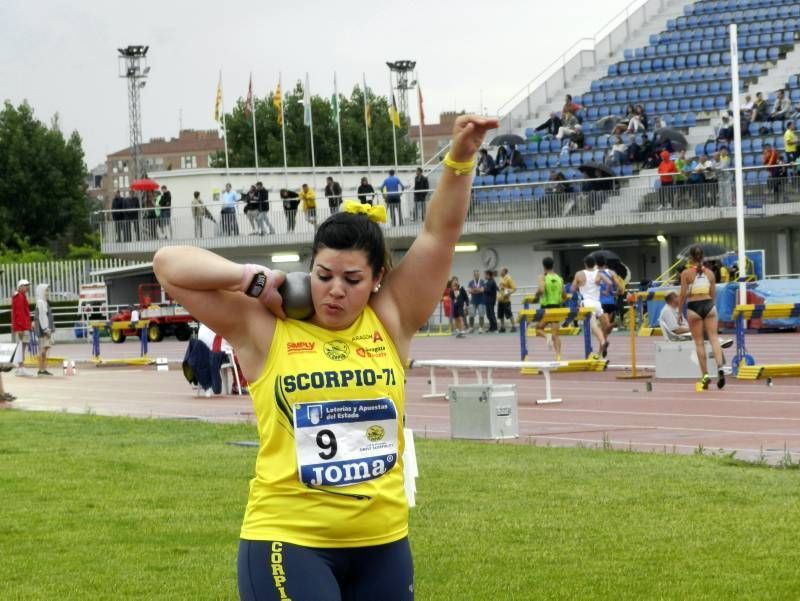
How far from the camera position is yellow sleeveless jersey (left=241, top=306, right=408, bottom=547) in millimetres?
4328

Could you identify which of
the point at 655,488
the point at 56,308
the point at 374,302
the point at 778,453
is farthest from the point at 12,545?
the point at 56,308

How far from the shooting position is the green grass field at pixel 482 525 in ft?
26.3

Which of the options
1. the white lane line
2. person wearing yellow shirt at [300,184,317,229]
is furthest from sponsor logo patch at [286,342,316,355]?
person wearing yellow shirt at [300,184,317,229]

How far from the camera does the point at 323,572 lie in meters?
4.30

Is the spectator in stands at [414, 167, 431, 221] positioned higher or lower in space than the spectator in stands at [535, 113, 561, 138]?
lower

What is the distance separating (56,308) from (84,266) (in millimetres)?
→ 2127

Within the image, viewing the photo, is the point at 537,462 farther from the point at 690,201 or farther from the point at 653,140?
the point at 653,140

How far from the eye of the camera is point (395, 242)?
1914 inches

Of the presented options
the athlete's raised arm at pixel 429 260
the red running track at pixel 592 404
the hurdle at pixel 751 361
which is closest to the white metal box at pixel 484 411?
the red running track at pixel 592 404

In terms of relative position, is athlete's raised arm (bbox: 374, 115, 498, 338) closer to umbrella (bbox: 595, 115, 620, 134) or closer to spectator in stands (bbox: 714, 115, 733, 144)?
spectator in stands (bbox: 714, 115, 733, 144)

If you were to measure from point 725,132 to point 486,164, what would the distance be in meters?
8.44

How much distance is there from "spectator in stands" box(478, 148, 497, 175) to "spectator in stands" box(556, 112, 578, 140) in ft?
7.55

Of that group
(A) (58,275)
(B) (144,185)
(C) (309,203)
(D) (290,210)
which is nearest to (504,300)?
(C) (309,203)

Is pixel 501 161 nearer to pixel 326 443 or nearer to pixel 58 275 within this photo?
pixel 58 275
